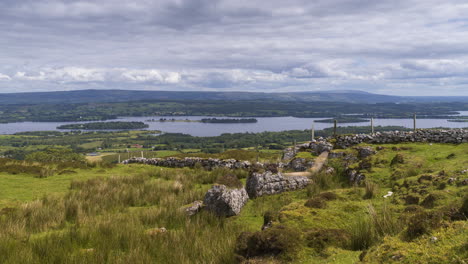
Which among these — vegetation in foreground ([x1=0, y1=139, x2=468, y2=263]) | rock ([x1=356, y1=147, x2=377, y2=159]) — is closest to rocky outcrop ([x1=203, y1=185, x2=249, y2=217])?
vegetation in foreground ([x1=0, y1=139, x2=468, y2=263])

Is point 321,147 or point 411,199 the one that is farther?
point 321,147

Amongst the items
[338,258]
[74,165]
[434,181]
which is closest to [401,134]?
[434,181]

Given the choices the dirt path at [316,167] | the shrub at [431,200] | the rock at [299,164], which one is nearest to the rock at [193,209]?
the dirt path at [316,167]

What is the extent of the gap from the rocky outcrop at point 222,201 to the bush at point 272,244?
398cm

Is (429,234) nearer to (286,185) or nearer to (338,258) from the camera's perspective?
(338,258)

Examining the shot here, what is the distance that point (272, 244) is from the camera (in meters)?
4.79

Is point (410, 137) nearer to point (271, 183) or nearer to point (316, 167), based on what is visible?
point (316, 167)

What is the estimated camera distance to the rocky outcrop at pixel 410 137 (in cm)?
1508

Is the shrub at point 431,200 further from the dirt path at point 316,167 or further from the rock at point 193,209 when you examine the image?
the dirt path at point 316,167

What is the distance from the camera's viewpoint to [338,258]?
4.37 m

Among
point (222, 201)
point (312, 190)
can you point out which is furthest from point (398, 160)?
point (222, 201)

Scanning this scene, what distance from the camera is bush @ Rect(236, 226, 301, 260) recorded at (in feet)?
15.6

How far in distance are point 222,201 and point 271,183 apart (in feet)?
10.1

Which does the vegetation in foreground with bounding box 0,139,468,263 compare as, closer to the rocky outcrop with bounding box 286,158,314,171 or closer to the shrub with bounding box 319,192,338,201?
the shrub with bounding box 319,192,338,201
